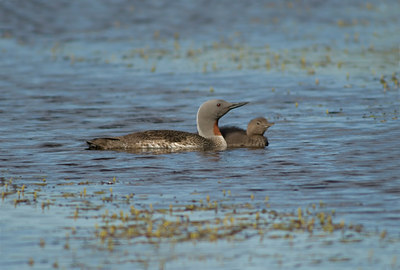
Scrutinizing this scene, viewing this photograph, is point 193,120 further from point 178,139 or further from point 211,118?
point 178,139

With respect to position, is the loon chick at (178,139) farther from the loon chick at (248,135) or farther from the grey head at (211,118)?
the loon chick at (248,135)

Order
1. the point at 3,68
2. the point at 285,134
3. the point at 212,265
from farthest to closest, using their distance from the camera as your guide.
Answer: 1. the point at 3,68
2. the point at 285,134
3. the point at 212,265

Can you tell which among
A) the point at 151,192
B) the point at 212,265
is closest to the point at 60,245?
the point at 212,265

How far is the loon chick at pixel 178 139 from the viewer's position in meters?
17.3

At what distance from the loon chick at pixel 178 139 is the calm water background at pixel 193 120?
408 mm

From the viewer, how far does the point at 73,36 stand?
39344mm

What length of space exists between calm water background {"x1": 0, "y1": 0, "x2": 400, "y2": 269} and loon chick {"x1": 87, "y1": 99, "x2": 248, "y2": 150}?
0.41m

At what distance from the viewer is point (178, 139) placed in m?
17.5

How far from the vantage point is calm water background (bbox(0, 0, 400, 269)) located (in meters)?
10.5

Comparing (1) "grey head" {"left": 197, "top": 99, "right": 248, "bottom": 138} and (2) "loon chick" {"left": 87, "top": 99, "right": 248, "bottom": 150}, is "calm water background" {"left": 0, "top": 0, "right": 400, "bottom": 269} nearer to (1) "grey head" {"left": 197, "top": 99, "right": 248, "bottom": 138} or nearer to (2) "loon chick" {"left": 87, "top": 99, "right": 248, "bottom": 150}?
(2) "loon chick" {"left": 87, "top": 99, "right": 248, "bottom": 150}

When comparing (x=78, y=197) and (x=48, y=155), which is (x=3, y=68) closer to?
(x=48, y=155)

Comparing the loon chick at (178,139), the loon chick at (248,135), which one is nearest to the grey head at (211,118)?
the loon chick at (178,139)

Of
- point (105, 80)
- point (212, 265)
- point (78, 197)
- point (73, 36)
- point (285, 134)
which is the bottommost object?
point (212, 265)

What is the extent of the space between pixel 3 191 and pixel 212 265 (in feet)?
16.4
